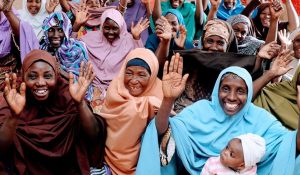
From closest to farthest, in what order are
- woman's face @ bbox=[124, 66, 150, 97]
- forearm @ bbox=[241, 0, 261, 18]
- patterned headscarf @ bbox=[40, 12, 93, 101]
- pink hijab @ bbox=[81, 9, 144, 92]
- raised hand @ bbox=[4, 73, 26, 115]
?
raised hand @ bbox=[4, 73, 26, 115] → woman's face @ bbox=[124, 66, 150, 97] → patterned headscarf @ bbox=[40, 12, 93, 101] → pink hijab @ bbox=[81, 9, 144, 92] → forearm @ bbox=[241, 0, 261, 18]

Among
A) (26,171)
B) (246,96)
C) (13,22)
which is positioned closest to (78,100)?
(26,171)

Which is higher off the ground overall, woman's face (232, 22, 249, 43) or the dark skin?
woman's face (232, 22, 249, 43)

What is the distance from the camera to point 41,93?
3615 mm

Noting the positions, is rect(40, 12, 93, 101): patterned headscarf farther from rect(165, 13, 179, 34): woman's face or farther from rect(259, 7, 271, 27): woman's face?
rect(259, 7, 271, 27): woman's face

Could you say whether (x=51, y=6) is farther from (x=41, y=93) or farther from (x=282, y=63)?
(x=282, y=63)

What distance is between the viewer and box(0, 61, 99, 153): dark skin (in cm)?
332

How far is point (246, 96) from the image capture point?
3650mm

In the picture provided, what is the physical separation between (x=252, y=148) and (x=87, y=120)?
3.88 ft

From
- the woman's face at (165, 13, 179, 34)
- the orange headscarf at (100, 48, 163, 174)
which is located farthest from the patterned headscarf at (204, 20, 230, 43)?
the orange headscarf at (100, 48, 163, 174)

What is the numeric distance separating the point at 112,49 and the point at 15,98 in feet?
7.22

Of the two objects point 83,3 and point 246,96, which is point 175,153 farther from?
point 83,3

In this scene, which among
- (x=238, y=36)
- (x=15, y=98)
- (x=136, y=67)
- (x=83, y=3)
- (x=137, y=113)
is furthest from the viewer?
(x=83, y=3)

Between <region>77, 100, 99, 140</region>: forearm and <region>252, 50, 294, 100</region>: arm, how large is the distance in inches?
57.3

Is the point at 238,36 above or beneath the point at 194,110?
above
